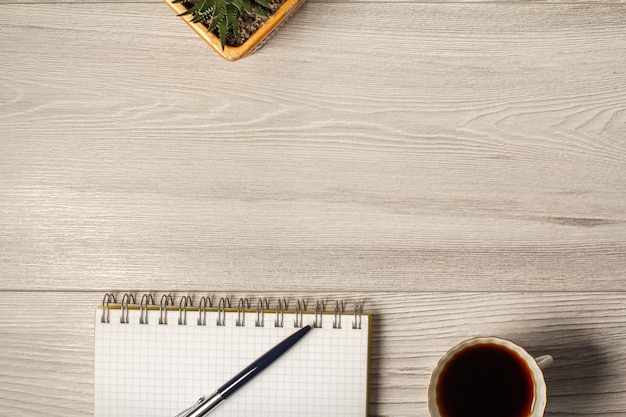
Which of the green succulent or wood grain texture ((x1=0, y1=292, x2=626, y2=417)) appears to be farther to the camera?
wood grain texture ((x1=0, y1=292, x2=626, y2=417))

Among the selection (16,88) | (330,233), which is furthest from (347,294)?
(16,88)

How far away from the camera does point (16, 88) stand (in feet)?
2.59

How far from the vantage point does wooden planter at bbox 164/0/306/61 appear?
2.35ft

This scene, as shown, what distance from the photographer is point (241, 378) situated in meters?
0.77

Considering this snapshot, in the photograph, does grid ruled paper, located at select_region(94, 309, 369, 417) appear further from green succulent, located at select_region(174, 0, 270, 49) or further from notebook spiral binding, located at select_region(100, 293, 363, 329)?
green succulent, located at select_region(174, 0, 270, 49)

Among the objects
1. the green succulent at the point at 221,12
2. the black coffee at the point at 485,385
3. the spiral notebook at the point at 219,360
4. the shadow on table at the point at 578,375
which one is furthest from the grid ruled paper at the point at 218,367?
the green succulent at the point at 221,12

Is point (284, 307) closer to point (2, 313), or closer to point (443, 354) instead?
point (443, 354)

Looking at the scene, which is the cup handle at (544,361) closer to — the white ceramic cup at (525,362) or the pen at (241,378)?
the white ceramic cup at (525,362)

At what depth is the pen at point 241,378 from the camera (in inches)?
30.1

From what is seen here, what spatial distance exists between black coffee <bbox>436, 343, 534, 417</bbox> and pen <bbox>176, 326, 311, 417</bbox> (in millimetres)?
186

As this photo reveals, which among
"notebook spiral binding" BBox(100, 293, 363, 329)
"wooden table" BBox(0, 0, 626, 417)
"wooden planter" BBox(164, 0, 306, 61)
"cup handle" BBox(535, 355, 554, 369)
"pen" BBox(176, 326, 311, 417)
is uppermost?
"wooden planter" BBox(164, 0, 306, 61)

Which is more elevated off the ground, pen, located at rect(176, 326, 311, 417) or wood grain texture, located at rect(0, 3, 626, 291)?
wood grain texture, located at rect(0, 3, 626, 291)

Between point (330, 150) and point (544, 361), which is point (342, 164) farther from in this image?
point (544, 361)

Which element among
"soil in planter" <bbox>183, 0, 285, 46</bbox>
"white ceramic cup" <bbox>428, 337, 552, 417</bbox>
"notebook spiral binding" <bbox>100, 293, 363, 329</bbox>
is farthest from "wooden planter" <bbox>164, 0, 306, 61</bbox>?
"white ceramic cup" <bbox>428, 337, 552, 417</bbox>
